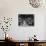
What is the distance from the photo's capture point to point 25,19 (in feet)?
14.1

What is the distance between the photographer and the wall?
4242 mm

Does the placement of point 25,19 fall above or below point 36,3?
below

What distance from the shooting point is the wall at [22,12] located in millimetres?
4242

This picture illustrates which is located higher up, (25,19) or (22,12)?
(22,12)

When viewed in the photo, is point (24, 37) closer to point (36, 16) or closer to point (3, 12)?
point (36, 16)

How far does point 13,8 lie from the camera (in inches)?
170

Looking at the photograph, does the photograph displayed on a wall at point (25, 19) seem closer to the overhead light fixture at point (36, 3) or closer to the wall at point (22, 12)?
the wall at point (22, 12)

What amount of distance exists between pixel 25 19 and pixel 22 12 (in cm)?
26

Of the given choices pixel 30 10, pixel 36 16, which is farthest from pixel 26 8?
pixel 36 16

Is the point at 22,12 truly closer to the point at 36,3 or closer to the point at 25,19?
the point at 25,19

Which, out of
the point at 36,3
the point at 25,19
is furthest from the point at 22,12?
the point at 36,3

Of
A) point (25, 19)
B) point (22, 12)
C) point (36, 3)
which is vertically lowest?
point (25, 19)

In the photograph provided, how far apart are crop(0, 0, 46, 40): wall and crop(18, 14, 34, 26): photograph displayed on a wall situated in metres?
0.10

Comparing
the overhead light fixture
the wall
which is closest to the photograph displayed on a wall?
the wall
